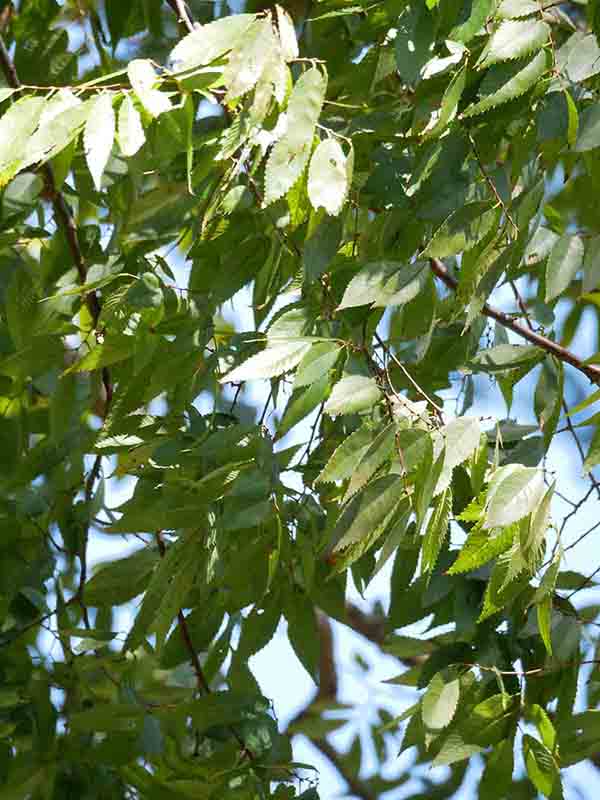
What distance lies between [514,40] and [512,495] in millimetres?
377

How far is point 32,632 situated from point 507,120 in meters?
1.06

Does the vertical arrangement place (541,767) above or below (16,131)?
below

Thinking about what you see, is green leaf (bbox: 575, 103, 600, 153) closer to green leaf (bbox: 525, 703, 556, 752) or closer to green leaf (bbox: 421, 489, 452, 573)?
green leaf (bbox: 421, 489, 452, 573)

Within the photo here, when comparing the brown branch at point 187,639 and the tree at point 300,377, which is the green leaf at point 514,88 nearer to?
the tree at point 300,377

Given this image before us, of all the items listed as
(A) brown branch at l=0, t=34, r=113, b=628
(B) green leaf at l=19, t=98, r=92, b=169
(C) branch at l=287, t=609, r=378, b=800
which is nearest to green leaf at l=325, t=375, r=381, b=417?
(B) green leaf at l=19, t=98, r=92, b=169

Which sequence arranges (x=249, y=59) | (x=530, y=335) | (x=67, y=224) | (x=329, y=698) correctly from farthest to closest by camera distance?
(x=329, y=698) → (x=67, y=224) → (x=530, y=335) → (x=249, y=59)

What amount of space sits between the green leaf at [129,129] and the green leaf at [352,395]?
244mm

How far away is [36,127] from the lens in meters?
1.09

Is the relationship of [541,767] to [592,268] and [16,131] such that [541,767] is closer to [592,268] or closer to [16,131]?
[592,268]

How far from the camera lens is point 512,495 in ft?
3.45

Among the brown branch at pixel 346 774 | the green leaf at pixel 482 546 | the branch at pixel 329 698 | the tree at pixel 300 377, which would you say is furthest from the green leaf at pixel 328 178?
the branch at pixel 329 698

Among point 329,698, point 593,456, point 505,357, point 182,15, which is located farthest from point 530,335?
point 329,698

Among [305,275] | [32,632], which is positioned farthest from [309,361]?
[32,632]

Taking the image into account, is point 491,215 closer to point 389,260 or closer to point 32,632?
point 389,260
